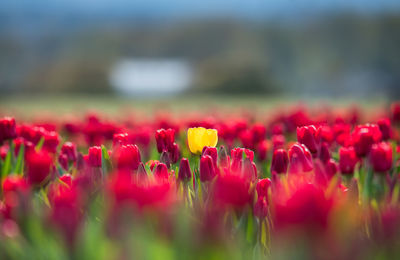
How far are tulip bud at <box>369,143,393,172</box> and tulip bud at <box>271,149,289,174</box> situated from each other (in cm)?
25

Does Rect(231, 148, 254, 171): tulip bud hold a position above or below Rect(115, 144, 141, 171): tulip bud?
below

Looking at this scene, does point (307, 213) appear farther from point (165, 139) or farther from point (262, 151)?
point (262, 151)

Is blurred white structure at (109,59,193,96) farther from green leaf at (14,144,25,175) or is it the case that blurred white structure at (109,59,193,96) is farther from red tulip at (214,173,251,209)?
red tulip at (214,173,251,209)

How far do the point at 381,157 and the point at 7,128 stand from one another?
139 centimetres

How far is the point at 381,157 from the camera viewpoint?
1490mm

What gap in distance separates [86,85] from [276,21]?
70.4 metres

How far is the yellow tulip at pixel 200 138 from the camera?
5.41ft

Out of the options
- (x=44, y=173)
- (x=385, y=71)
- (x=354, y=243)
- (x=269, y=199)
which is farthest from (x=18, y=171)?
(x=385, y=71)

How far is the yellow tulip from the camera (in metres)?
1.65

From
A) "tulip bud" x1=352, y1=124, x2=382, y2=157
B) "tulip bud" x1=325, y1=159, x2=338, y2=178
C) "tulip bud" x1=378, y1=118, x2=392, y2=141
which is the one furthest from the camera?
"tulip bud" x1=378, y1=118, x2=392, y2=141

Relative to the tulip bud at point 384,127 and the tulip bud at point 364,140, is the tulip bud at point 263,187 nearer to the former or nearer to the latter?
the tulip bud at point 364,140

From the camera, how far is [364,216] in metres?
1.27

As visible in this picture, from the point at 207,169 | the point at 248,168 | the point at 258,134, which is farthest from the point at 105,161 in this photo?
the point at 258,134

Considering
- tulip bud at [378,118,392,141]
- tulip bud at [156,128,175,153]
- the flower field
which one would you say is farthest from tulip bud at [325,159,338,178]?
tulip bud at [378,118,392,141]
